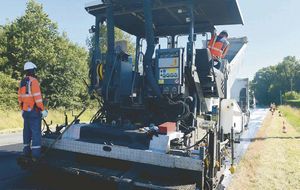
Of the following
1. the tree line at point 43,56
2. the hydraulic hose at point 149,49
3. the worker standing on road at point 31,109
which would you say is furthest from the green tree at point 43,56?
the hydraulic hose at point 149,49

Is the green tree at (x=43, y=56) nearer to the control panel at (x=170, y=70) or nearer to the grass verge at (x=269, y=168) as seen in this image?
the grass verge at (x=269, y=168)

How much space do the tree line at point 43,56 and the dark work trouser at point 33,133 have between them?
59.0ft

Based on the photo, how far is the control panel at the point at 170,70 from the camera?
4.60m

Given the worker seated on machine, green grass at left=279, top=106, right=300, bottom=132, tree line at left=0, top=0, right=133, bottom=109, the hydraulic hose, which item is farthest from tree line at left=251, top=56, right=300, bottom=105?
the hydraulic hose

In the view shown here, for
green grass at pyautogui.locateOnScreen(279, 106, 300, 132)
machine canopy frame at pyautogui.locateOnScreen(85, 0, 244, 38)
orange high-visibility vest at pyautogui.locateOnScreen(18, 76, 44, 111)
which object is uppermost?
machine canopy frame at pyautogui.locateOnScreen(85, 0, 244, 38)

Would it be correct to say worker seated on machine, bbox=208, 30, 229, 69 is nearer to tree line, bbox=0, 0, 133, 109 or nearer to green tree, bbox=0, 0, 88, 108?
tree line, bbox=0, 0, 133, 109

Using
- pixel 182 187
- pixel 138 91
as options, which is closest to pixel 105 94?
pixel 138 91

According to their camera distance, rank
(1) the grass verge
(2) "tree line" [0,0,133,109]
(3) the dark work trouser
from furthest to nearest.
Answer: (2) "tree line" [0,0,133,109]
(1) the grass verge
(3) the dark work trouser

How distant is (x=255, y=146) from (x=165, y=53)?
20.0 feet

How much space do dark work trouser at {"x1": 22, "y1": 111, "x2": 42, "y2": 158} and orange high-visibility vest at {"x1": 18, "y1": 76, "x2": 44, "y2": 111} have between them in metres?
0.10

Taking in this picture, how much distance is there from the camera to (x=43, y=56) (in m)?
24.5

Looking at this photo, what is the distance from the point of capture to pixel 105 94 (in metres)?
5.14

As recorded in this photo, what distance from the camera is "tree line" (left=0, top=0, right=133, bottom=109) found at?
2398 cm

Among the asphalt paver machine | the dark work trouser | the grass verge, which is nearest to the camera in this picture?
the asphalt paver machine
